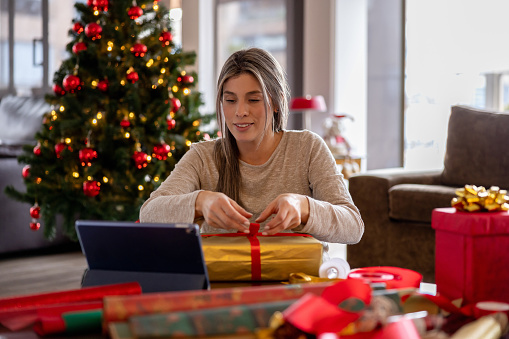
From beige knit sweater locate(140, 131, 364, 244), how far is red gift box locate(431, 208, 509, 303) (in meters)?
0.43

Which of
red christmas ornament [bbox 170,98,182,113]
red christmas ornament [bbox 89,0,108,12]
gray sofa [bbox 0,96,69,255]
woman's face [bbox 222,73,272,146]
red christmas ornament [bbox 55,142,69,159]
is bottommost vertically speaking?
gray sofa [bbox 0,96,69,255]

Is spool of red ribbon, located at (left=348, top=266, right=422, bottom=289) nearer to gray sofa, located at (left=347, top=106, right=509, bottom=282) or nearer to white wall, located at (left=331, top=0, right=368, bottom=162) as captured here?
gray sofa, located at (left=347, top=106, right=509, bottom=282)

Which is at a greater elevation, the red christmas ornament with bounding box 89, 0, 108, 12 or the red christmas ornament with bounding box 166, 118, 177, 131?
the red christmas ornament with bounding box 89, 0, 108, 12

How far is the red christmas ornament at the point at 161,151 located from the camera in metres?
3.10

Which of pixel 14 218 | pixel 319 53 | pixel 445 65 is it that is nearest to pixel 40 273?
pixel 14 218

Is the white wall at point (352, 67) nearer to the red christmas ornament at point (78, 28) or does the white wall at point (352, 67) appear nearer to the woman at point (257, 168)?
the red christmas ornament at point (78, 28)

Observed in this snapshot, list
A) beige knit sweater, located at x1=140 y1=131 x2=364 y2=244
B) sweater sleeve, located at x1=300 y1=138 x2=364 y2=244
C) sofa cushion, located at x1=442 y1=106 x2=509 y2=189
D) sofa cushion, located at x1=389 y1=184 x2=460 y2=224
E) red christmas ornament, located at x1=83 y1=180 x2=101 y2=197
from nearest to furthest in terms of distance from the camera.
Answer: sweater sleeve, located at x1=300 y1=138 x2=364 y2=244, beige knit sweater, located at x1=140 y1=131 x2=364 y2=244, sofa cushion, located at x1=389 y1=184 x2=460 y2=224, sofa cushion, located at x1=442 y1=106 x2=509 y2=189, red christmas ornament, located at x1=83 y1=180 x2=101 y2=197

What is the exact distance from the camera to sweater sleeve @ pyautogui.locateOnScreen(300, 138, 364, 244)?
3.62 ft

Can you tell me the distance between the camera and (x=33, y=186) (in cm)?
312

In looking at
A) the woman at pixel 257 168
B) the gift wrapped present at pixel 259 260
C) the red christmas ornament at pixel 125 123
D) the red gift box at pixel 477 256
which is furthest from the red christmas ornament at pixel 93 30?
the red gift box at pixel 477 256

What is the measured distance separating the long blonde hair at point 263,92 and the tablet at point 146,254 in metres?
0.61

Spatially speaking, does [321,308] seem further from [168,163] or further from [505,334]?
[168,163]

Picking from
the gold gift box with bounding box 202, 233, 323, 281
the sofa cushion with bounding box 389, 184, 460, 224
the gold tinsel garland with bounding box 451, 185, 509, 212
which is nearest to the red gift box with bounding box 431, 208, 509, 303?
the gold tinsel garland with bounding box 451, 185, 509, 212

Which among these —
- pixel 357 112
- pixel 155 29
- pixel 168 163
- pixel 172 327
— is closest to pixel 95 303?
pixel 172 327
